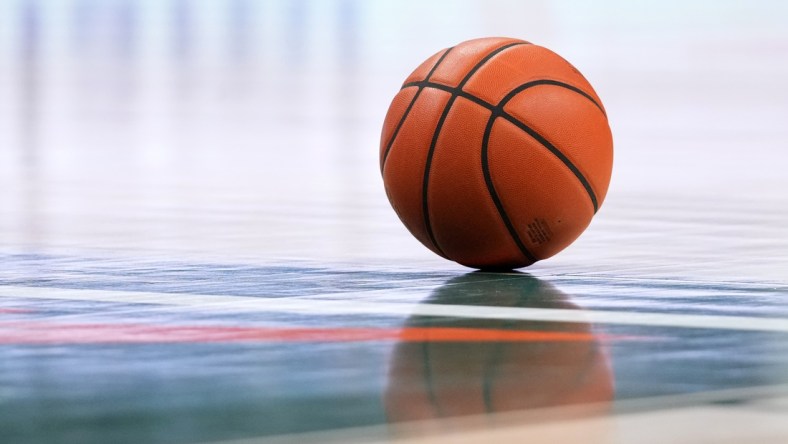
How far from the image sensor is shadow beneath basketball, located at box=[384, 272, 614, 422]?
16.3ft

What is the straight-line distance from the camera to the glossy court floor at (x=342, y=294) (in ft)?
15.8

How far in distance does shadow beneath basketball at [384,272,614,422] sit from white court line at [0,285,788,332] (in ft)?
0.46

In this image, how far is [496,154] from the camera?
8039 mm

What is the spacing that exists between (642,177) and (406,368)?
9.43m

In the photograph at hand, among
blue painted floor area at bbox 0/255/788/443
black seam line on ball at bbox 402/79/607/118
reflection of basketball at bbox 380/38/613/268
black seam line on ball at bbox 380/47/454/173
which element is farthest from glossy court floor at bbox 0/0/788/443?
black seam line on ball at bbox 402/79/607/118

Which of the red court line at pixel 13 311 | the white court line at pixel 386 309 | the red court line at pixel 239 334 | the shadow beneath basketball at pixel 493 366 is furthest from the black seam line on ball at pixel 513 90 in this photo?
the red court line at pixel 13 311

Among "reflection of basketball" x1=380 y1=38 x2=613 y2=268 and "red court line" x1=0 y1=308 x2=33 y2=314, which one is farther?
Result: "reflection of basketball" x1=380 y1=38 x2=613 y2=268

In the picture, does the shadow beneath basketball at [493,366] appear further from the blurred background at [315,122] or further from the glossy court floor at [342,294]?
the blurred background at [315,122]

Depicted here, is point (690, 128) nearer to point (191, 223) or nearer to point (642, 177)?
point (642, 177)

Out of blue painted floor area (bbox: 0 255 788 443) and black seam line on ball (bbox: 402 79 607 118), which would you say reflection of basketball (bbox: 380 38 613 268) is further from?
blue painted floor area (bbox: 0 255 788 443)

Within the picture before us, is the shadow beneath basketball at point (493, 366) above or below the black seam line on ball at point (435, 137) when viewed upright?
below

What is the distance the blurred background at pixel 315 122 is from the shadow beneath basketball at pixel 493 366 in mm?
2156

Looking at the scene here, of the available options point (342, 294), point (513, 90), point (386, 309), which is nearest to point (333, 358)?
point (386, 309)

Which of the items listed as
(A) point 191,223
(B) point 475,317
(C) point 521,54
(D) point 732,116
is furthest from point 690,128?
(B) point 475,317
